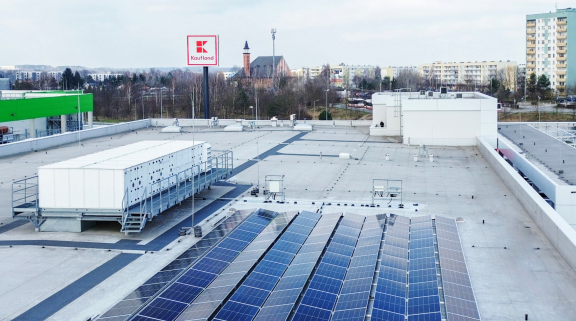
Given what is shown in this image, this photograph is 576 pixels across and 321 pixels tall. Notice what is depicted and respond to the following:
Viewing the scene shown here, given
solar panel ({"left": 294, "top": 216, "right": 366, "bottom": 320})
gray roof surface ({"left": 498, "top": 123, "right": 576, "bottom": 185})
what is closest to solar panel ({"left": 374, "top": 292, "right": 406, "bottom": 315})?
solar panel ({"left": 294, "top": 216, "right": 366, "bottom": 320})

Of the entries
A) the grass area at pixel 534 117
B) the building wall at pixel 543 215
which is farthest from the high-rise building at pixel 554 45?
the building wall at pixel 543 215

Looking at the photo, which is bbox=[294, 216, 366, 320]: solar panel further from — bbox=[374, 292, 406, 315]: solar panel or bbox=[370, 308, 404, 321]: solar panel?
bbox=[370, 308, 404, 321]: solar panel

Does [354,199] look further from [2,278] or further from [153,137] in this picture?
[153,137]

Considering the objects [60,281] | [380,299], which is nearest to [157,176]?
[60,281]

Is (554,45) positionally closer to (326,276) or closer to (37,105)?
(37,105)

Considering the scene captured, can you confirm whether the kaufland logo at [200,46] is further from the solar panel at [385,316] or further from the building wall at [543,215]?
the solar panel at [385,316]

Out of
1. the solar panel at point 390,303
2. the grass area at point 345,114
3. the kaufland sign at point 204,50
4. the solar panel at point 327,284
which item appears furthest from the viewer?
the grass area at point 345,114
